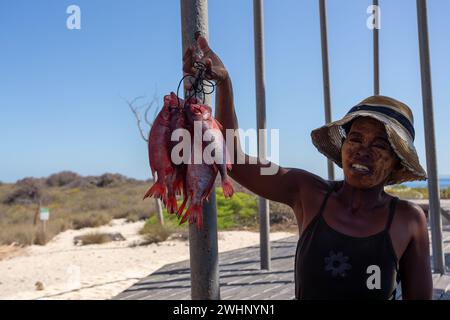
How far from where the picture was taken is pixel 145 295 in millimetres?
5367

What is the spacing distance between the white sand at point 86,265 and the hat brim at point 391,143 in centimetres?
513

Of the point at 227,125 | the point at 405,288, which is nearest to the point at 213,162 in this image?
the point at 227,125

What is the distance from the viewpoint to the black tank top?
4.85ft

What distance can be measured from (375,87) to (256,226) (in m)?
9.67

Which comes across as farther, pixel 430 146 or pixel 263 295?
pixel 430 146

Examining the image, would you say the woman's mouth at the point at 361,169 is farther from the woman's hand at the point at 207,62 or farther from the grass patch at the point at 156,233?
the grass patch at the point at 156,233

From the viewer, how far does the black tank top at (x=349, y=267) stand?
4.85 feet

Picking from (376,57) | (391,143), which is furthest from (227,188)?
(376,57)

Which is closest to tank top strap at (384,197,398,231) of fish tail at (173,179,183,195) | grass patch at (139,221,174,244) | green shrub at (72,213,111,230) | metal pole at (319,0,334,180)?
fish tail at (173,179,183,195)

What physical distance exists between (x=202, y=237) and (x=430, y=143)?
177 inches

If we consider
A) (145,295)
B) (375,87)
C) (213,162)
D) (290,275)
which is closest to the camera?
(213,162)

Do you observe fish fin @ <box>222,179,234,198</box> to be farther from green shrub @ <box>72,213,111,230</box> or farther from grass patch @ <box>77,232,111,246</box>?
green shrub @ <box>72,213,111,230</box>
